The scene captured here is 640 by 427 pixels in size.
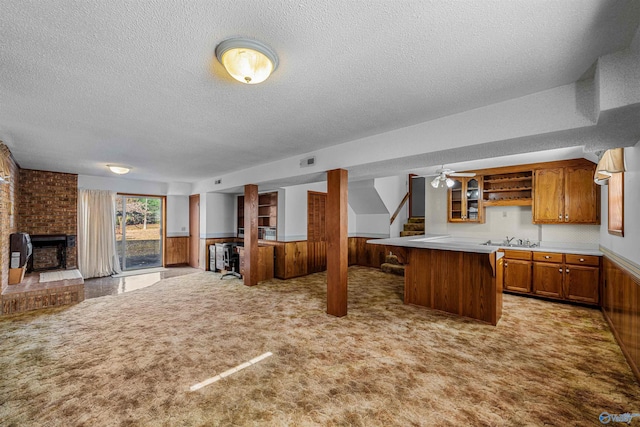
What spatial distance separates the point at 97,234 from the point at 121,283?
63.2 inches

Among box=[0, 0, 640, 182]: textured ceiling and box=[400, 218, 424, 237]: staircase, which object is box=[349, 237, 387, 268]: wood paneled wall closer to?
box=[400, 218, 424, 237]: staircase

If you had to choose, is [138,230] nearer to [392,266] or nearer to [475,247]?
[392,266]

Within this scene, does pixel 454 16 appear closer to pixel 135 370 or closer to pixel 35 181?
pixel 135 370

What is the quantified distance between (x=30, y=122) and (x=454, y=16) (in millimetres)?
4241

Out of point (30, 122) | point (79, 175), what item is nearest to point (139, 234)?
point (79, 175)

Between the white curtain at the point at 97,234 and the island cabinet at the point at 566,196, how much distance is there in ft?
31.1

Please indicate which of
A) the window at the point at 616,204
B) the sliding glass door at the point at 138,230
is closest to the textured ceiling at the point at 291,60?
the window at the point at 616,204

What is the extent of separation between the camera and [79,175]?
21.1 feet

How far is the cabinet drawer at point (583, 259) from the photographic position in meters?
4.20

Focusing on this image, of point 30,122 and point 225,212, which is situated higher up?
point 30,122

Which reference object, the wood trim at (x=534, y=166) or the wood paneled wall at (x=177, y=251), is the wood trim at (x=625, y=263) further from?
the wood paneled wall at (x=177, y=251)

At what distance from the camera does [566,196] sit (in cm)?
479

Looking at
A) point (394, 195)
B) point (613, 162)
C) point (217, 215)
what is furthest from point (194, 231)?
point (613, 162)

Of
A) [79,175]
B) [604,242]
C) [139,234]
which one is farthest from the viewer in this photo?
[139,234]
